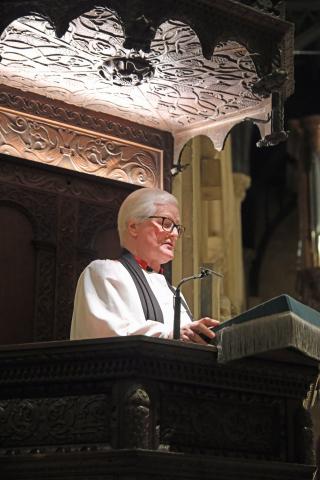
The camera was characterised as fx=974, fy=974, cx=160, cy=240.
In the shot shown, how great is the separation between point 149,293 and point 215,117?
54.8 inches

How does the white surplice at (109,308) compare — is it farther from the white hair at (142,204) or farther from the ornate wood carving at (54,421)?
the ornate wood carving at (54,421)

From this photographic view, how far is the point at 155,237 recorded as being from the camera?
465cm

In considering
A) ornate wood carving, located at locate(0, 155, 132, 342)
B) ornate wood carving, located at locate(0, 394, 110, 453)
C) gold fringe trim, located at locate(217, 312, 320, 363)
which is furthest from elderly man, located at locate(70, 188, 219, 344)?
ornate wood carving, located at locate(0, 155, 132, 342)

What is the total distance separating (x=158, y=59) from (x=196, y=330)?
5.02 ft

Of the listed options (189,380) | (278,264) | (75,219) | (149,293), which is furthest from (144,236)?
(278,264)

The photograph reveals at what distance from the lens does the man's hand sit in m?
3.84

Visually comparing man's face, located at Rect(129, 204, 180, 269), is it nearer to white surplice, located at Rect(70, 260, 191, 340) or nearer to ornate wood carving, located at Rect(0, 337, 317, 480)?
white surplice, located at Rect(70, 260, 191, 340)

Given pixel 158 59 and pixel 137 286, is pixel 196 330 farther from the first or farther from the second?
pixel 158 59

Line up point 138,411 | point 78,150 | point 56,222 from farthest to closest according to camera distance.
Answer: point 78,150 → point 56,222 → point 138,411

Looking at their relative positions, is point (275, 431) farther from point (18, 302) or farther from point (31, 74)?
point (31, 74)

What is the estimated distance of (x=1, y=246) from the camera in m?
5.08

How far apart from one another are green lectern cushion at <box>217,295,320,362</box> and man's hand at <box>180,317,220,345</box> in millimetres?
159

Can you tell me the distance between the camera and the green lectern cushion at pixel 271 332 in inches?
138

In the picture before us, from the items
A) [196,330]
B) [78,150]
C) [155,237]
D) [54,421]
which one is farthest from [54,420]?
[78,150]
